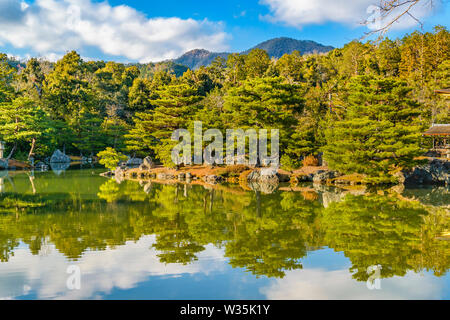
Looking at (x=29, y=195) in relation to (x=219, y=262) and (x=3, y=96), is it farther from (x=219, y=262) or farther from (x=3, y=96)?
(x=3, y=96)

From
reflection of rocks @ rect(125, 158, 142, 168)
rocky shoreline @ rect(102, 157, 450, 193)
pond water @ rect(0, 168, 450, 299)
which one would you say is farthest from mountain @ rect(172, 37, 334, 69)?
pond water @ rect(0, 168, 450, 299)

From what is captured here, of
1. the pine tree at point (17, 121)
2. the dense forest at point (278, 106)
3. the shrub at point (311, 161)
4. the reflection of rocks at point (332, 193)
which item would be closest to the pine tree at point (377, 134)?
the dense forest at point (278, 106)

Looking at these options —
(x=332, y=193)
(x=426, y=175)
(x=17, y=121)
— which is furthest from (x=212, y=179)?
(x=17, y=121)

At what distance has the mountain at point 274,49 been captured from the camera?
16150 cm

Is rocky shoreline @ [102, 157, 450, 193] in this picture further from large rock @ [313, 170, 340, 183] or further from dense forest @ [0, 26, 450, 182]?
dense forest @ [0, 26, 450, 182]

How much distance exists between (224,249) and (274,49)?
166 metres

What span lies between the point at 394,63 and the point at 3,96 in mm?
31286

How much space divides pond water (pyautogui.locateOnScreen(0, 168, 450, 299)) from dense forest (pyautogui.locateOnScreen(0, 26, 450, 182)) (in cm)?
275

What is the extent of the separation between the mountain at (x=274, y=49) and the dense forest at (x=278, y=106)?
12503 centimetres

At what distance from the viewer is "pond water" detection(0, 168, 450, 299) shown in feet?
14.3

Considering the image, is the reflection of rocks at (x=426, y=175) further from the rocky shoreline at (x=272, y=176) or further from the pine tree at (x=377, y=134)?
the pine tree at (x=377, y=134)

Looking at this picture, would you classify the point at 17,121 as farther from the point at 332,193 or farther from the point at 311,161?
the point at 332,193

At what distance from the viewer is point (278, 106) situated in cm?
1847
